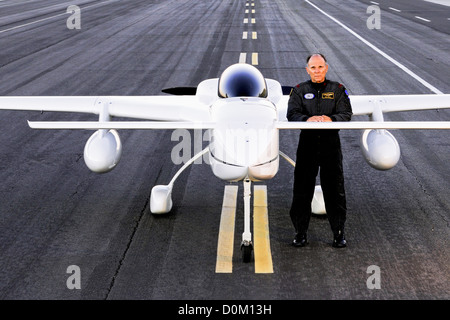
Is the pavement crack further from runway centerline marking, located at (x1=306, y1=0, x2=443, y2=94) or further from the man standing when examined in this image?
runway centerline marking, located at (x1=306, y1=0, x2=443, y2=94)

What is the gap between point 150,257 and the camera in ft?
23.9

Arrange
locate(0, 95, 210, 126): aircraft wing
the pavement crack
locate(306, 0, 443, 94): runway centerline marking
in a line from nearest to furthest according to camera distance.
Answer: the pavement crack → locate(0, 95, 210, 126): aircraft wing → locate(306, 0, 443, 94): runway centerline marking

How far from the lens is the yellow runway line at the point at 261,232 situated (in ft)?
23.2

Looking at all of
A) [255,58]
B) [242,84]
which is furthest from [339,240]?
[255,58]

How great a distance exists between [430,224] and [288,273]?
255cm

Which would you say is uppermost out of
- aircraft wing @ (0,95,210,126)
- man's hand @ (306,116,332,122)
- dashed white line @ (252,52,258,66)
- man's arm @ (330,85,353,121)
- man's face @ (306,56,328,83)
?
man's face @ (306,56,328,83)

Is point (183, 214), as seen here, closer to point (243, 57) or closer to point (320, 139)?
point (320, 139)

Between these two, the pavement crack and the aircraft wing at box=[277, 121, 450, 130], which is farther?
the pavement crack

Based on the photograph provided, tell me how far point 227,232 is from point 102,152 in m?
1.96

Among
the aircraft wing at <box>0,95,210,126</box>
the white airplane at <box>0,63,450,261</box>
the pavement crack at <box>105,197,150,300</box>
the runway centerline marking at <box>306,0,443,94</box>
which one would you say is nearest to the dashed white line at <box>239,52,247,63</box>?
the runway centerline marking at <box>306,0,443,94</box>

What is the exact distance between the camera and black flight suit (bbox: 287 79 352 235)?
7.07 m

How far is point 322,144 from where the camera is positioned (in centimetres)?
709

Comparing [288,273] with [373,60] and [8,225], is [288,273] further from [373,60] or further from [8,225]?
[373,60]
